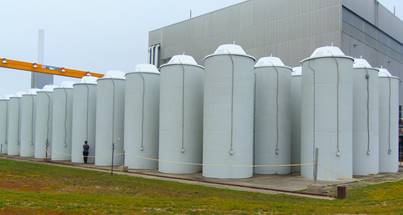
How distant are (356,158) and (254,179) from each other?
628cm

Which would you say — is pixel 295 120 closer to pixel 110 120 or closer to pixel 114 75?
pixel 110 120

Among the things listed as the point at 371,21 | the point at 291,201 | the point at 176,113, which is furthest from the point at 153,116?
the point at 371,21

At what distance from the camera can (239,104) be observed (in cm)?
2098

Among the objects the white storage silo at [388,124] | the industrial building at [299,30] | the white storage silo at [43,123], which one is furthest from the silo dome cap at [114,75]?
the industrial building at [299,30]

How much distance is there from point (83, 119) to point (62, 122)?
340cm

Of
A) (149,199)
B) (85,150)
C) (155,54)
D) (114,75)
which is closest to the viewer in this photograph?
(149,199)

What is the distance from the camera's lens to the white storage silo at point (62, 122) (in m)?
32.2

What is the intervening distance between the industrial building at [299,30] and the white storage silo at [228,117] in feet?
64.1

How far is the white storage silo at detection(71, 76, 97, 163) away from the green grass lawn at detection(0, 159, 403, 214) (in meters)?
9.85

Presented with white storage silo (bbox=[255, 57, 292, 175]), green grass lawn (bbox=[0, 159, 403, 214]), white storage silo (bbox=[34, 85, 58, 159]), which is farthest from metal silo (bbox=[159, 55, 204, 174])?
white storage silo (bbox=[34, 85, 58, 159])

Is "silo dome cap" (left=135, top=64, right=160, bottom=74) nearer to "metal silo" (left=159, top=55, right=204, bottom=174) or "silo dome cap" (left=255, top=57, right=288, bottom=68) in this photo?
"metal silo" (left=159, top=55, right=204, bottom=174)

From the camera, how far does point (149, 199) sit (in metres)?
12.9

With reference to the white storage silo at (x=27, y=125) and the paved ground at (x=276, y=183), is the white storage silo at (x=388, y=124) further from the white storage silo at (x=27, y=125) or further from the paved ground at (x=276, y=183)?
the white storage silo at (x=27, y=125)

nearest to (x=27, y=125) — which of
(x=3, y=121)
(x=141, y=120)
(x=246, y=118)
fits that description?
(x=3, y=121)
